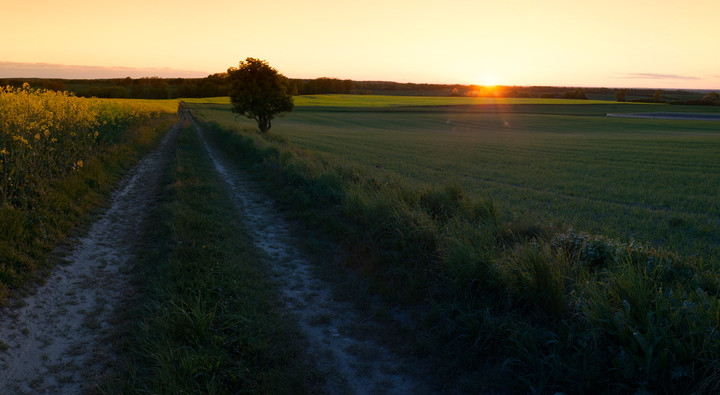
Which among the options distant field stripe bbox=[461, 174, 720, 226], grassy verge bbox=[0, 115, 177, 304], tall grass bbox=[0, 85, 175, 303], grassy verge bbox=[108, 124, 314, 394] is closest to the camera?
grassy verge bbox=[108, 124, 314, 394]

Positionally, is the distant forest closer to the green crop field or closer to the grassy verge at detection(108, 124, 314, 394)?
the green crop field

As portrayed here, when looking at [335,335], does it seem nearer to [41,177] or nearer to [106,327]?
[106,327]

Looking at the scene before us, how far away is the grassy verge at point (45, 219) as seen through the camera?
5469 millimetres

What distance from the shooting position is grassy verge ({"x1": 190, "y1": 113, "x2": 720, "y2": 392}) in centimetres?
297

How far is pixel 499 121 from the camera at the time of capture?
192ft

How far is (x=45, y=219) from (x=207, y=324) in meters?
5.15

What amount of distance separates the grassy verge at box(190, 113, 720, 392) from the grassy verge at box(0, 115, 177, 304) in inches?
172

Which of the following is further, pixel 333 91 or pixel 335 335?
pixel 333 91

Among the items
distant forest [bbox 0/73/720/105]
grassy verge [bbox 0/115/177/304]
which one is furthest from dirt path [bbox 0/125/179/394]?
distant forest [bbox 0/73/720/105]

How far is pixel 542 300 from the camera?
13.1ft

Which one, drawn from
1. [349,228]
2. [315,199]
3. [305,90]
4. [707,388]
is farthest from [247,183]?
[305,90]

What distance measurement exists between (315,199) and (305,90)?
12084 cm

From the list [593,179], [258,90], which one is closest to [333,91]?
[258,90]

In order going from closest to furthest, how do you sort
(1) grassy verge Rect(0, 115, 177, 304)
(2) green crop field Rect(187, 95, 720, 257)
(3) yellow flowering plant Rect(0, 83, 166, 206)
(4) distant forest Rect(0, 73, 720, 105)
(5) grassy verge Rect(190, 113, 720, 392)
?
(5) grassy verge Rect(190, 113, 720, 392), (1) grassy verge Rect(0, 115, 177, 304), (3) yellow flowering plant Rect(0, 83, 166, 206), (2) green crop field Rect(187, 95, 720, 257), (4) distant forest Rect(0, 73, 720, 105)
